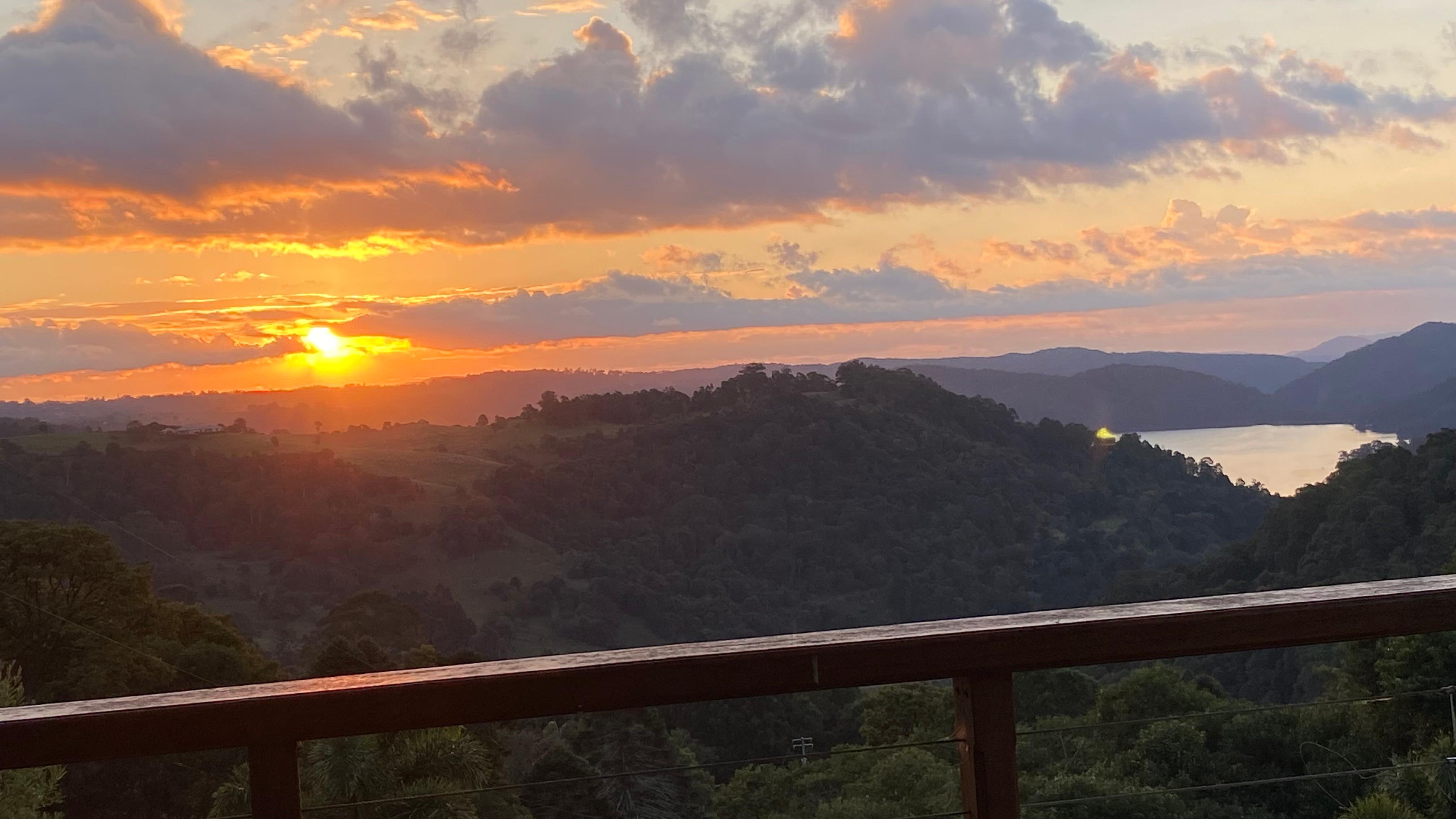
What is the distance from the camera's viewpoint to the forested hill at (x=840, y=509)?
32.2 m

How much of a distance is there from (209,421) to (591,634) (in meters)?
17.0

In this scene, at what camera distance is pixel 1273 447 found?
1678 inches

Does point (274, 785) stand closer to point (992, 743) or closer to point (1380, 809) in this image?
point (992, 743)

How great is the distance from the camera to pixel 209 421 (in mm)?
38781

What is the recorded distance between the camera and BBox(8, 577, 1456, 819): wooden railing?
1.08 metres

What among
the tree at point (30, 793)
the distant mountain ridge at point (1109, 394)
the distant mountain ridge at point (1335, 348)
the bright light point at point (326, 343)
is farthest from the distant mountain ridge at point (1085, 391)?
the tree at point (30, 793)

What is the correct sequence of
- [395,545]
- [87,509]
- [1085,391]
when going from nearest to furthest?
[87,509] → [395,545] → [1085,391]

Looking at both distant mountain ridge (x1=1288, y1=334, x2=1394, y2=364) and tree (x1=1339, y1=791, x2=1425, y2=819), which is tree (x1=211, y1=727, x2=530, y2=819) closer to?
tree (x1=1339, y1=791, x2=1425, y2=819)

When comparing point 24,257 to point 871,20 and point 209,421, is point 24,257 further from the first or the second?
point 871,20

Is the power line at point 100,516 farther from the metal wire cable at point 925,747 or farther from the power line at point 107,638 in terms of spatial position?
the metal wire cable at point 925,747

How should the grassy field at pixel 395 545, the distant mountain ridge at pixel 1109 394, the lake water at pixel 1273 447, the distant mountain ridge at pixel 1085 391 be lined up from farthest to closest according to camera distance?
the distant mountain ridge at pixel 1109 394 → the distant mountain ridge at pixel 1085 391 → the lake water at pixel 1273 447 → the grassy field at pixel 395 545

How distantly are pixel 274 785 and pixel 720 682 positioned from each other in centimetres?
45

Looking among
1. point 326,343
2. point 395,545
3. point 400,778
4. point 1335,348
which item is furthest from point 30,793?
point 1335,348

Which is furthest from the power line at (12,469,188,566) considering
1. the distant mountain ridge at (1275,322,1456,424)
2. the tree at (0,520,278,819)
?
the distant mountain ridge at (1275,322,1456,424)
